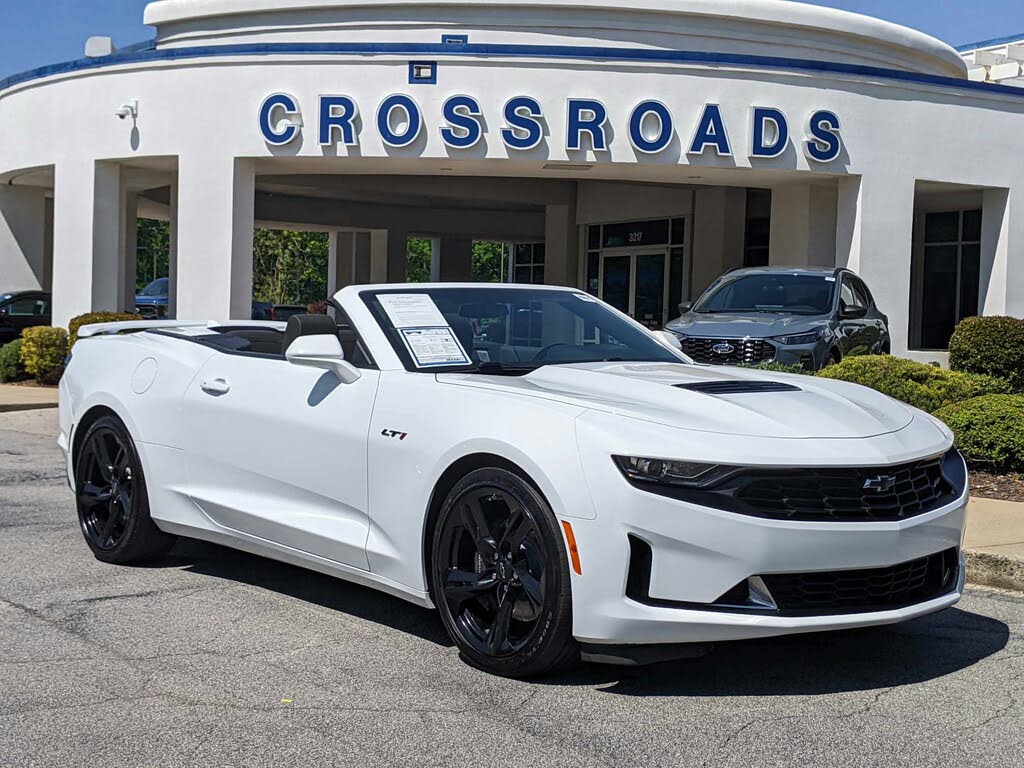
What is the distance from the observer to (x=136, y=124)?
2116 centimetres

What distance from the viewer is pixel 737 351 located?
13.7 meters

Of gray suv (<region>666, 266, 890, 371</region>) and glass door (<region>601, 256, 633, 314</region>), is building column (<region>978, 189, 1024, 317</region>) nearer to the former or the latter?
gray suv (<region>666, 266, 890, 371</region>)

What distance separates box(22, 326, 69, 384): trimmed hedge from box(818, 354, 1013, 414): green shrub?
12878 millimetres

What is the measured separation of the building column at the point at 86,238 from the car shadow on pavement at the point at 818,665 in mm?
18710

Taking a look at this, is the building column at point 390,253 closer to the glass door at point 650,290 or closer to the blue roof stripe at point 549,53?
the glass door at point 650,290

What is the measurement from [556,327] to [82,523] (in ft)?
9.46

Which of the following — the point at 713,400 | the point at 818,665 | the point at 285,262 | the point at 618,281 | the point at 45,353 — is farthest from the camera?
the point at 285,262

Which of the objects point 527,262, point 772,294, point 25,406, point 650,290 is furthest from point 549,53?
point 527,262

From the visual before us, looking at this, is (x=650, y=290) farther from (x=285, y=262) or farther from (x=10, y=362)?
(x=285, y=262)

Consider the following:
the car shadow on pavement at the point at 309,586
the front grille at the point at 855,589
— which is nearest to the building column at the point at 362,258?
the car shadow on pavement at the point at 309,586

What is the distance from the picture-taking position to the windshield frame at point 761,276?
1477 centimetres

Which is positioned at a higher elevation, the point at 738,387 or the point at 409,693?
the point at 738,387

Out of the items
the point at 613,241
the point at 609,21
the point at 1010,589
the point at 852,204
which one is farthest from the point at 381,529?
the point at 613,241

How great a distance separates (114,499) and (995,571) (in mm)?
4711
